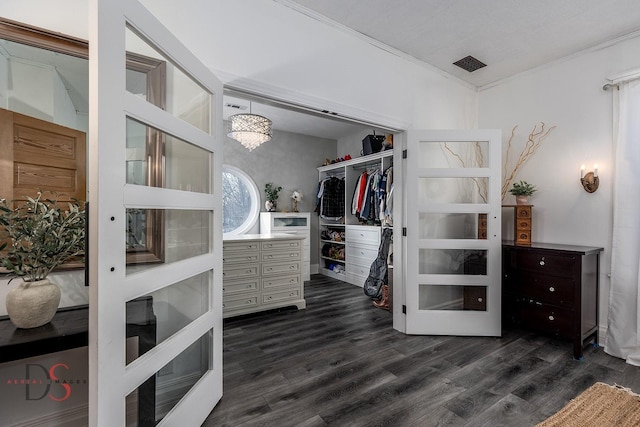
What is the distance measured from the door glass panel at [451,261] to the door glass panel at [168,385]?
79.7 inches

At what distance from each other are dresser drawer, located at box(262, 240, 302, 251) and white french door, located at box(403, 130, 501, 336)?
→ 1399 millimetres

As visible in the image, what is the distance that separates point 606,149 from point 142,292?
11.9ft

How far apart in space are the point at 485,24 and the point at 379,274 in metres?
2.71

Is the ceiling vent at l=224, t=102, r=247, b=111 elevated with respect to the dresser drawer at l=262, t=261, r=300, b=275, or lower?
elevated

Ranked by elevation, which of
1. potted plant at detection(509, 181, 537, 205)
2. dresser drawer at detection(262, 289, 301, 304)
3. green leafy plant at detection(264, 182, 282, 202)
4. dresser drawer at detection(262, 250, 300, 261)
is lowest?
dresser drawer at detection(262, 289, 301, 304)

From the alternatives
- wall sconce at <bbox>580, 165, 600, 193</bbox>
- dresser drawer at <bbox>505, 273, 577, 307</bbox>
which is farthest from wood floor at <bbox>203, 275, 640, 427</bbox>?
wall sconce at <bbox>580, 165, 600, 193</bbox>

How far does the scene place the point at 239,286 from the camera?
127 inches

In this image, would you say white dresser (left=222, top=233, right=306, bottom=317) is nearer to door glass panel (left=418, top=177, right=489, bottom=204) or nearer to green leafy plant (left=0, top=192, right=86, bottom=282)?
door glass panel (left=418, top=177, right=489, bottom=204)

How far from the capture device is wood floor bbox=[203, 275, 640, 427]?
1.66 m

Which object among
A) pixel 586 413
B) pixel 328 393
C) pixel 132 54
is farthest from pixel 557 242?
pixel 132 54

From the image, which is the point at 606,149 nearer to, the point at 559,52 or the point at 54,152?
the point at 559,52

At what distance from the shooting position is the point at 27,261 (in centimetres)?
121

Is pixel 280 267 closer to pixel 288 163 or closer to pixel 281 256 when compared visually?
pixel 281 256

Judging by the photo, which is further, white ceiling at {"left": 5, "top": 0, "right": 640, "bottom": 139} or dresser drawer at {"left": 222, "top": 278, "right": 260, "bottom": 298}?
dresser drawer at {"left": 222, "top": 278, "right": 260, "bottom": 298}
